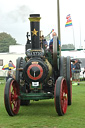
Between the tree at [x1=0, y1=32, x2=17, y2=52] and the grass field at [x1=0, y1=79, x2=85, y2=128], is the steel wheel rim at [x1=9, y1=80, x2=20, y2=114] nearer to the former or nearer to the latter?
the grass field at [x1=0, y1=79, x2=85, y2=128]

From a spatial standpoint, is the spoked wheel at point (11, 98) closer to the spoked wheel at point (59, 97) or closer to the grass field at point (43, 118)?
the grass field at point (43, 118)

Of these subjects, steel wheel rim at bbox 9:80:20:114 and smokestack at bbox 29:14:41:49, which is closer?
steel wheel rim at bbox 9:80:20:114

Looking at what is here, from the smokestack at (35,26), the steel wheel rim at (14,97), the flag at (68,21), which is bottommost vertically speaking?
the steel wheel rim at (14,97)

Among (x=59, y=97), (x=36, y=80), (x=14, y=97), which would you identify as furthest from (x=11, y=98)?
(x=59, y=97)

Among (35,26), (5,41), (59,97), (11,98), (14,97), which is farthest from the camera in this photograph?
(5,41)

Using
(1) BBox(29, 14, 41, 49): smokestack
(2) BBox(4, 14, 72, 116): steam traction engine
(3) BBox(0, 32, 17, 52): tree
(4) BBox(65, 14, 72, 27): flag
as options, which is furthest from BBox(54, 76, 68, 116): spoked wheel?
(3) BBox(0, 32, 17, 52): tree

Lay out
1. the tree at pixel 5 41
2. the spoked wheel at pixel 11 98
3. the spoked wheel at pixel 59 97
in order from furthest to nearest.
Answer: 1. the tree at pixel 5 41
2. the spoked wheel at pixel 11 98
3. the spoked wheel at pixel 59 97

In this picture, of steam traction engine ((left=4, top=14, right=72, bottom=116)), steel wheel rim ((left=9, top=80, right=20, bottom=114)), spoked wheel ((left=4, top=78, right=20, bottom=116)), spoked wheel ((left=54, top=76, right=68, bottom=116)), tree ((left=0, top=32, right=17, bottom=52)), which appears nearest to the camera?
spoked wheel ((left=54, top=76, right=68, bottom=116))

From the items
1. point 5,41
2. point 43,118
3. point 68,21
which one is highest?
point 68,21

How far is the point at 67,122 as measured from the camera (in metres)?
6.21

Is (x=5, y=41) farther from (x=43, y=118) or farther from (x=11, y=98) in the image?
(x=43, y=118)

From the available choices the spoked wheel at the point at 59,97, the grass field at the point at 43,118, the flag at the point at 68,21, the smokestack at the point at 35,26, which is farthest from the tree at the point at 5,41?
the spoked wheel at the point at 59,97

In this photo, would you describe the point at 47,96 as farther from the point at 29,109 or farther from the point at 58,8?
the point at 58,8

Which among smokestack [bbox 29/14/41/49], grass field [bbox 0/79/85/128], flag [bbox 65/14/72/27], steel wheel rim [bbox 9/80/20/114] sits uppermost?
flag [bbox 65/14/72/27]
